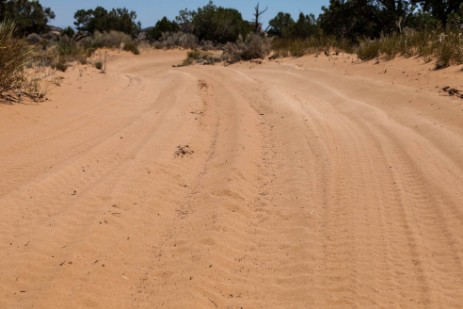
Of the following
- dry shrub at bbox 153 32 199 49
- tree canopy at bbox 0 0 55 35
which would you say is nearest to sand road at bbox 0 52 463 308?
dry shrub at bbox 153 32 199 49

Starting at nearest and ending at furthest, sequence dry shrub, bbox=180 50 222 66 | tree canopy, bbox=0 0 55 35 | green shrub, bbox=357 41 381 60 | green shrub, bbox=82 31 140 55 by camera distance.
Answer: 1. green shrub, bbox=357 41 381 60
2. dry shrub, bbox=180 50 222 66
3. green shrub, bbox=82 31 140 55
4. tree canopy, bbox=0 0 55 35

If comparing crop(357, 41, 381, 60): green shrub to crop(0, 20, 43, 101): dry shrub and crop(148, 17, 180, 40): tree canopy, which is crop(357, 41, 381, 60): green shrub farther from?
crop(148, 17, 180, 40): tree canopy

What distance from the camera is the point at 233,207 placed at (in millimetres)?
4703

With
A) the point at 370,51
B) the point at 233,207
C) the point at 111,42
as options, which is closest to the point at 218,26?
the point at 111,42

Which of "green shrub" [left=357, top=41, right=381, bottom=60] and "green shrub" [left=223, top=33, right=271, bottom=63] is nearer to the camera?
"green shrub" [left=357, top=41, right=381, bottom=60]

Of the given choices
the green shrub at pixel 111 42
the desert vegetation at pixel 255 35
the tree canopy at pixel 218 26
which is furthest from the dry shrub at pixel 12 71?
the tree canopy at pixel 218 26

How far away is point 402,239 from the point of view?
405 centimetres

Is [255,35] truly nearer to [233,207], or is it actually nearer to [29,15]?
[233,207]

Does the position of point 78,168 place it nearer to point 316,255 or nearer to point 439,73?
point 316,255

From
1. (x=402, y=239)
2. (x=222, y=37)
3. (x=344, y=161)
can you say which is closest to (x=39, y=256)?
(x=402, y=239)

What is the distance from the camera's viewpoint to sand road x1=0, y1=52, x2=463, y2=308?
11.0 ft

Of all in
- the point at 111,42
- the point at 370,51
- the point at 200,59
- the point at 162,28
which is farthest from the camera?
the point at 162,28

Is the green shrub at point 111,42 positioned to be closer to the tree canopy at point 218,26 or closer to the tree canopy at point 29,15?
the tree canopy at point 218,26

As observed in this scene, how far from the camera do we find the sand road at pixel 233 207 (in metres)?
3.36
